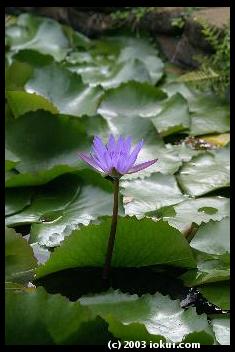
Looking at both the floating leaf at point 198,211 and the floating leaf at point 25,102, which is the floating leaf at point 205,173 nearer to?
the floating leaf at point 198,211

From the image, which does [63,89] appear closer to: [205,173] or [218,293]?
[205,173]

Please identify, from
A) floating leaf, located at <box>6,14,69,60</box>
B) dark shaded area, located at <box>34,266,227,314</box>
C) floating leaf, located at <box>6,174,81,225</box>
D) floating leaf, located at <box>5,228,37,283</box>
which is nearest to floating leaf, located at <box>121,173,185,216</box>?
floating leaf, located at <box>6,174,81,225</box>

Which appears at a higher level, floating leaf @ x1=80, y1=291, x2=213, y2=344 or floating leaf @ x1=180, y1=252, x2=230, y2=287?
floating leaf @ x1=80, y1=291, x2=213, y2=344

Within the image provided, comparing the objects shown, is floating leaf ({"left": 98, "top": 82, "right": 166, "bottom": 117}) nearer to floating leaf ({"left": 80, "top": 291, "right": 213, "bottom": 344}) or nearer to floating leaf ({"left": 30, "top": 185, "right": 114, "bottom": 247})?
floating leaf ({"left": 30, "top": 185, "right": 114, "bottom": 247})

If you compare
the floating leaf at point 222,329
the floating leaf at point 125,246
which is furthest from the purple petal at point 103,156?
the floating leaf at point 222,329

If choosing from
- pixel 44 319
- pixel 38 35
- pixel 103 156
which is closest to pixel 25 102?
pixel 103 156

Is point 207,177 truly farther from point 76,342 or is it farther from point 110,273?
point 76,342
